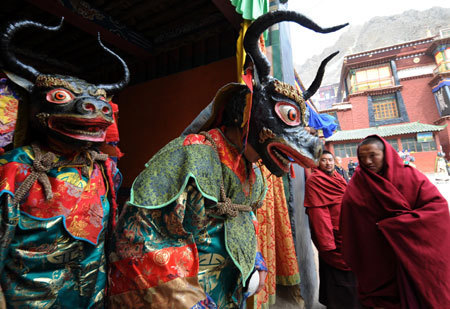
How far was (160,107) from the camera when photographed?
4.03 metres

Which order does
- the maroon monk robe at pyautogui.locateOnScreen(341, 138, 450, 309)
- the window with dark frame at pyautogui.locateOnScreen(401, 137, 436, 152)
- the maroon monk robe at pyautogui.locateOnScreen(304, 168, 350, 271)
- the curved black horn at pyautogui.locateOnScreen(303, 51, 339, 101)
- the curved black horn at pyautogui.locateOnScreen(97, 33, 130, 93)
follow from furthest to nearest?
the window with dark frame at pyautogui.locateOnScreen(401, 137, 436, 152)
the maroon monk robe at pyautogui.locateOnScreen(304, 168, 350, 271)
the maroon monk robe at pyautogui.locateOnScreen(341, 138, 450, 309)
the curved black horn at pyautogui.locateOnScreen(97, 33, 130, 93)
the curved black horn at pyautogui.locateOnScreen(303, 51, 339, 101)

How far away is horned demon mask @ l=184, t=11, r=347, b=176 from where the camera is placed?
3.73 ft

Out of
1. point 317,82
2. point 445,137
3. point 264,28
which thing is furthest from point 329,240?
point 445,137

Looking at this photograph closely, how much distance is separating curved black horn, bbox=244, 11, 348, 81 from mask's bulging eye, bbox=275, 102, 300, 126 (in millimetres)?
205

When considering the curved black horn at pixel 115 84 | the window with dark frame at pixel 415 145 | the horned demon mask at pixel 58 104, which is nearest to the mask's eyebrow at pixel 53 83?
the horned demon mask at pixel 58 104

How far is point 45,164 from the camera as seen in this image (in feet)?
3.95

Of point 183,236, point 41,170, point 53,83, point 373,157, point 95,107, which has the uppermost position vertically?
point 53,83

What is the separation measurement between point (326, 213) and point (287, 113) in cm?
229

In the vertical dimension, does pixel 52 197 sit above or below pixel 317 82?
below

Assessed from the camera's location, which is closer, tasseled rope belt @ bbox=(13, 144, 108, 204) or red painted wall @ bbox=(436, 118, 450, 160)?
tasseled rope belt @ bbox=(13, 144, 108, 204)

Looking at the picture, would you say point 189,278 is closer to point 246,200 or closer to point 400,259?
point 246,200

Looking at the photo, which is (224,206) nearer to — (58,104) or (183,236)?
(183,236)

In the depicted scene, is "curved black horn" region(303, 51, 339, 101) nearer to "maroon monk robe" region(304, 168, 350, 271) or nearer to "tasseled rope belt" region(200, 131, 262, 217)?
"tasseled rope belt" region(200, 131, 262, 217)

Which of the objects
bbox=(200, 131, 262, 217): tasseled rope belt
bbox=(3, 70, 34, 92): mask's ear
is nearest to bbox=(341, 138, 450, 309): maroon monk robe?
bbox=(200, 131, 262, 217): tasseled rope belt
